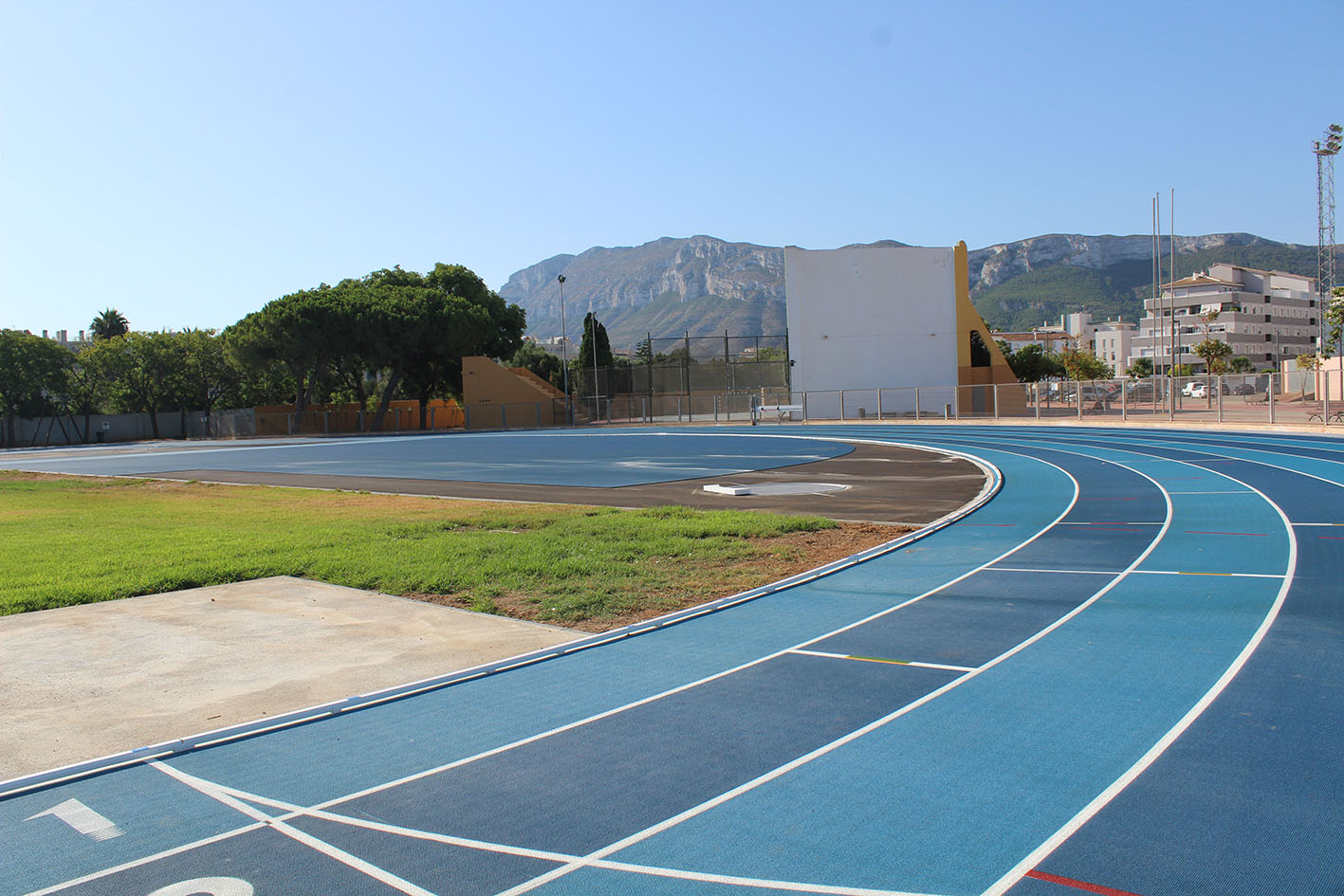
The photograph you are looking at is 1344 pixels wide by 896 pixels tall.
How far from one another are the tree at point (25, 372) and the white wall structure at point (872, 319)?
52.3m

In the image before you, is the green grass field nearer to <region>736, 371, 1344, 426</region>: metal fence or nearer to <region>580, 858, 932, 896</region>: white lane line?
<region>580, 858, 932, 896</region>: white lane line

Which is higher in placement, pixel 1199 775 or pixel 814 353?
pixel 814 353

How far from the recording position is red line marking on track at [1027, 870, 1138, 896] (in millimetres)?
3539

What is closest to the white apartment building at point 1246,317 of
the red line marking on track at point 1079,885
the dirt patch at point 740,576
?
the dirt patch at point 740,576

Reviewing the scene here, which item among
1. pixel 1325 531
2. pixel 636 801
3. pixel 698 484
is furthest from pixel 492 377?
pixel 636 801

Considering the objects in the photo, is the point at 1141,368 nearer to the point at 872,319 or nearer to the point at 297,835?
the point at 872,319

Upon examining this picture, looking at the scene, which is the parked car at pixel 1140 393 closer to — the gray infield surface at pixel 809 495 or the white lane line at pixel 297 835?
the gray infield surface at pixel 809 495

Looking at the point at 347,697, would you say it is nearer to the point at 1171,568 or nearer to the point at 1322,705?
the point at 1322,705

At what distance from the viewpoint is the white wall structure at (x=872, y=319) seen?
52.3 metres

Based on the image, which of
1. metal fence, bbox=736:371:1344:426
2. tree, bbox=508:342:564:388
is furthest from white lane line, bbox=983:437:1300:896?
tree, bbox=508:342:564:388

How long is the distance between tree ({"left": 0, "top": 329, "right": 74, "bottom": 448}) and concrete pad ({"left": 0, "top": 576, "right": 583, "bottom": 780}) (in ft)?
222

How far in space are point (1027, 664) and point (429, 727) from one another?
4.07 m

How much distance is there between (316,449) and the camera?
1614 inches

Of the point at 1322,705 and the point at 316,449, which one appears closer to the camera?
the point at 1322,705
